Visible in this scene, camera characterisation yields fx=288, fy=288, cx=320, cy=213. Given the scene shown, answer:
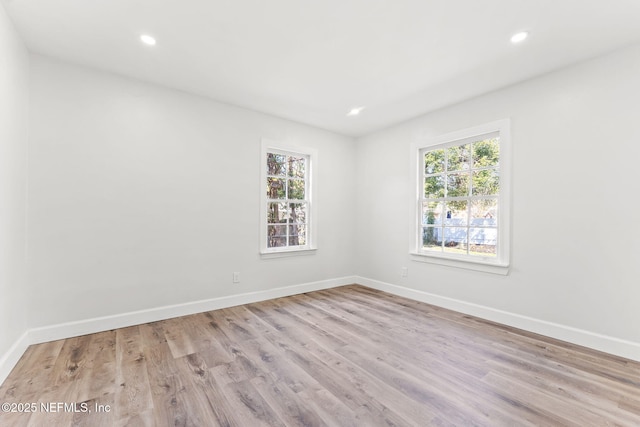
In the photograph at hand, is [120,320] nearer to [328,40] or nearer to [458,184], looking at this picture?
[328,40]

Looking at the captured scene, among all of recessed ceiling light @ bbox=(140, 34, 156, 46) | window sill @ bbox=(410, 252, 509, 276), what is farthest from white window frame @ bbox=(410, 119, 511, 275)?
recessed ceiling light @ bbox=(140, 34, 156, 46)

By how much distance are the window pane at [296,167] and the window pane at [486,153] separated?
2.45 m

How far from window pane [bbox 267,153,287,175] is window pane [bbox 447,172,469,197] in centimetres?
236

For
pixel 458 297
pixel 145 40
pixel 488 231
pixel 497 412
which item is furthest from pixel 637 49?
pixel 145 40

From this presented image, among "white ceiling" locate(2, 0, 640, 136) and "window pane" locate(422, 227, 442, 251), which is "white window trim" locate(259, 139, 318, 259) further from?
"window pane" locate(422, 227, 442, 251)

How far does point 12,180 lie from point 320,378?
2.84m

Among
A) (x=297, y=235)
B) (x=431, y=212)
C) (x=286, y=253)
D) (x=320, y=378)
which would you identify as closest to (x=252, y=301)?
(x=286, y=253)

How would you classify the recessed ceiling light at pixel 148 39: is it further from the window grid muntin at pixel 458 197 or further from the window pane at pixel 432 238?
the window pane at pixel 432 238

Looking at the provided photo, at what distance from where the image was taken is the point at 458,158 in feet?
12.4

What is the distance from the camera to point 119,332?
9.52ft

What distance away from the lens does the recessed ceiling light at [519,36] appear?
2.32 meters

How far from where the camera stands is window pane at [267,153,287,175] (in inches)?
168

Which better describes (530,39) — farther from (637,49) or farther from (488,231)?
(488,231)

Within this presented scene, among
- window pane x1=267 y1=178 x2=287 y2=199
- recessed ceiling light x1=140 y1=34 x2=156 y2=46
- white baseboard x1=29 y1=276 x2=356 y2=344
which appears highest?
recessed ceiling light x1=140 y1=34 x2=156 y2=46
